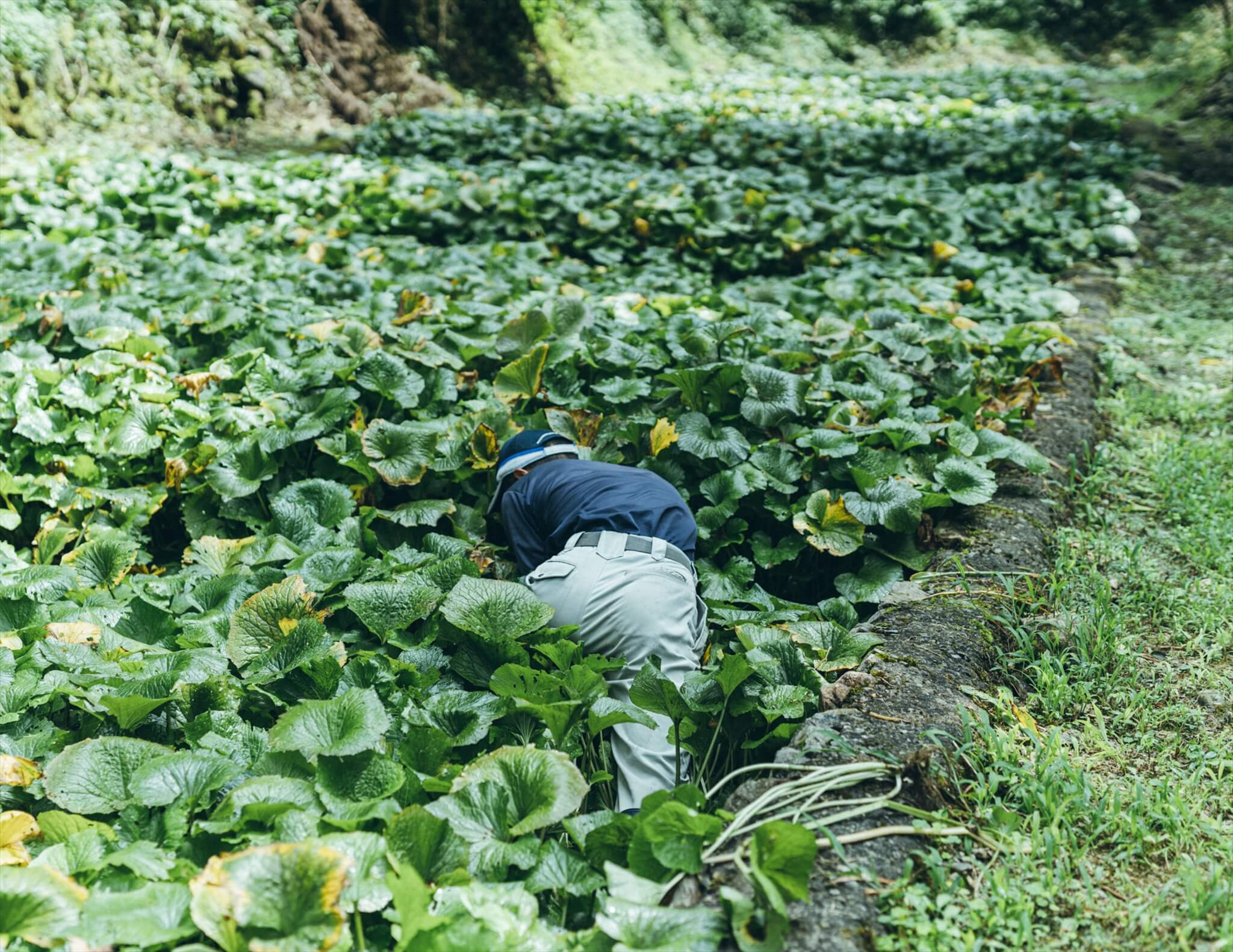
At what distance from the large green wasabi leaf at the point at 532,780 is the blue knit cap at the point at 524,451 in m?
1.37

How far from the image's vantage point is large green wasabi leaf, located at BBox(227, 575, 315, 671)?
227cm

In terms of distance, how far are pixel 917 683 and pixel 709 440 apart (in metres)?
1.32

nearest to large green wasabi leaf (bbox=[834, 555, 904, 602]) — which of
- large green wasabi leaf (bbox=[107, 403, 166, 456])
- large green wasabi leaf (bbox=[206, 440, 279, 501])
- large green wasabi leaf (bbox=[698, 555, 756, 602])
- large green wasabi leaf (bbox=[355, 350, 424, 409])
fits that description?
large green wasabi leaf (bbox=[698, 555, 756, 602])

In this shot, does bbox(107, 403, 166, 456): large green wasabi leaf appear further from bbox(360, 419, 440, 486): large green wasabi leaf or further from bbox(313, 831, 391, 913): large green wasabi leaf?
bbox(313, 831, 391, 913): large green wasabi leaf

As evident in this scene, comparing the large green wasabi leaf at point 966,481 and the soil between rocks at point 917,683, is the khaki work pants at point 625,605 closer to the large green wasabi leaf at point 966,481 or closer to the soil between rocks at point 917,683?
the soil between rocks at point 917,683

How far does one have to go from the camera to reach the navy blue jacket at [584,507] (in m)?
2.66

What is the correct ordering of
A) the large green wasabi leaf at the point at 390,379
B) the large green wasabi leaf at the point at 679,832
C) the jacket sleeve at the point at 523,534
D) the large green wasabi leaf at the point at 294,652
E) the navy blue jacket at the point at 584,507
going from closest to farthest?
the large green wasabi leaf at the point at 679,832 < the large green wasabi leaf at the point at 294,652 < the navy blue jacket at the point at 584,507 < the jacket sleeve at the point at 523,534 < the large green wasabi leaf at the point at 390,379

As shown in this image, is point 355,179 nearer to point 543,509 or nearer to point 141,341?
point 141,341

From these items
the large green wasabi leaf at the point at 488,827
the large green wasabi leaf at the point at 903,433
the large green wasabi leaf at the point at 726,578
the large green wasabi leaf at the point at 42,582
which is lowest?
the large green wasabi leaf at the point at 42,582

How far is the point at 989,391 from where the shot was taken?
12.3 feet

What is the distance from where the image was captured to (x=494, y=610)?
7.51ft

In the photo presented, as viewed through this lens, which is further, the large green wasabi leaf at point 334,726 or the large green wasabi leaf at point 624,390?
the large green wasabi leaf at point 624,390

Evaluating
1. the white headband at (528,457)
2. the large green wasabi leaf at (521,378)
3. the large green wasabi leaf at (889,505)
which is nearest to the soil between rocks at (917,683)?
the large green wasabi leaf at (889,505)

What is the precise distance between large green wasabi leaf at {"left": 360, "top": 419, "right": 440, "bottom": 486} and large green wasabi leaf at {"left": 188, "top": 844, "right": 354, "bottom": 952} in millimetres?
1846
